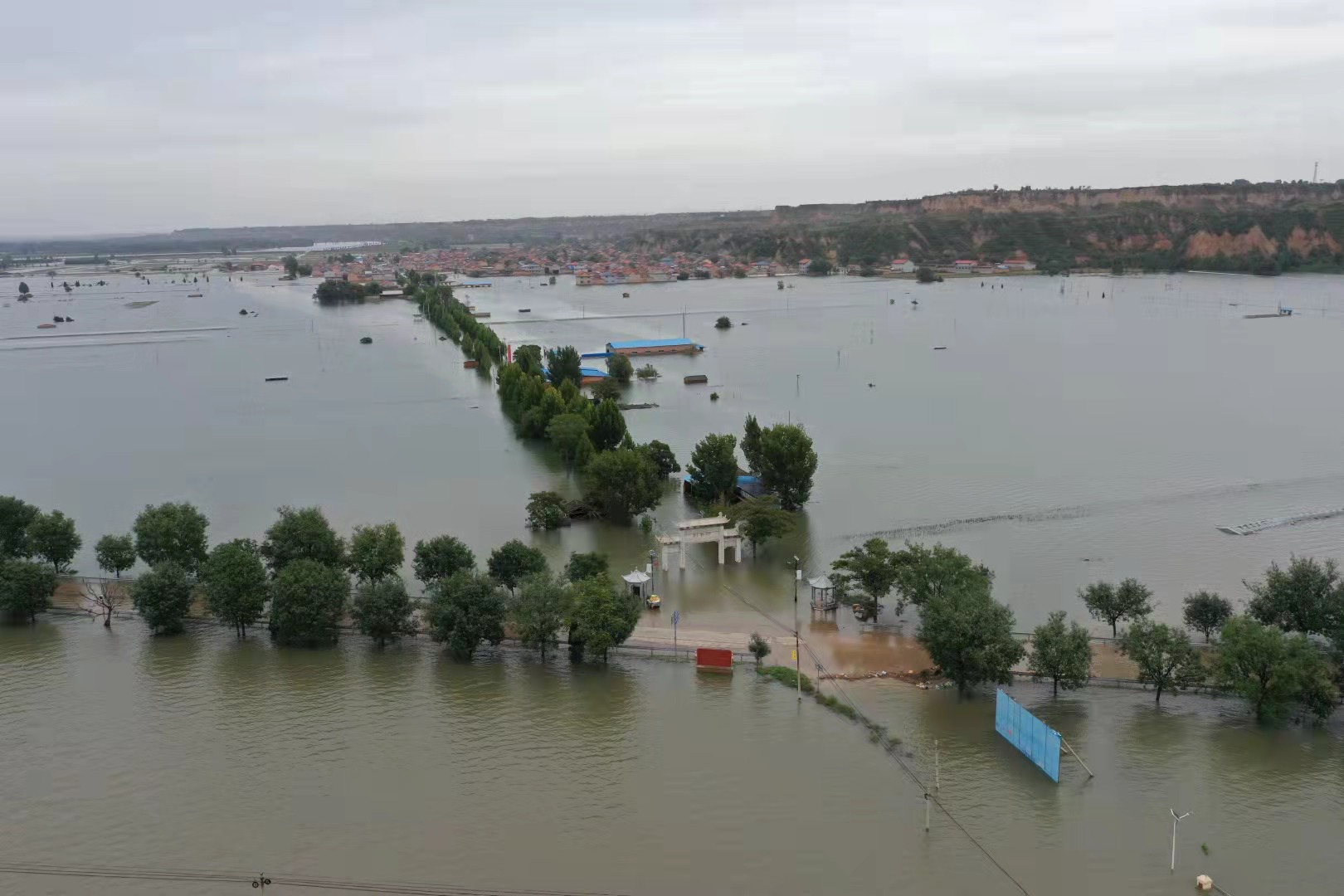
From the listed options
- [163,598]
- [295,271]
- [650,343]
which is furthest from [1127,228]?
[163,598]

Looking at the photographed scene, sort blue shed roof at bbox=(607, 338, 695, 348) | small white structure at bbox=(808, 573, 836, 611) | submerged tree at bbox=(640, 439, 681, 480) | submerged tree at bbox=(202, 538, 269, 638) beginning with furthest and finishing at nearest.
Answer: blue shed roof at bbox=(607, 338, 695, 348) → submerged tree at bbox=(640, 439, 681, 480) → small white structure at bbox=(808, 573, 836, 611) → submerged tree at bbox=(202, 538, 269, 638)

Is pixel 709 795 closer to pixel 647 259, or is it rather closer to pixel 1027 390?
pixel 1027 390

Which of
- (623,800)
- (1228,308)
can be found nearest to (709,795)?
(623,800)

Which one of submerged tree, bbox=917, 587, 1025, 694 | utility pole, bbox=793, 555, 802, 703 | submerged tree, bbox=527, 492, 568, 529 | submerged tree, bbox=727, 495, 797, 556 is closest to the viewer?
submerged tree, bbox=917, 587, 1025, 694

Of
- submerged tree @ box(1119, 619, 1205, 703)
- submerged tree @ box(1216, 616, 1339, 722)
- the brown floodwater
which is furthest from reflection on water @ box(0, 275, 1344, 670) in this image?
submerged tree @ box(1216, 616, 1339, 722)

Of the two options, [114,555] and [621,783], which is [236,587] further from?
[621,783]

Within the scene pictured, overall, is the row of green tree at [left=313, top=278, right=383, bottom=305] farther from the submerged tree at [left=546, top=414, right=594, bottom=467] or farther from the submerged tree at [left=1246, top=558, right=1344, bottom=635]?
the submerged tree at [left=1246, top=558, right=1344, bottom=635]

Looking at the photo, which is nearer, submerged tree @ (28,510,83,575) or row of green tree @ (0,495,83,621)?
row of green tree @ (0,495,83,621)
